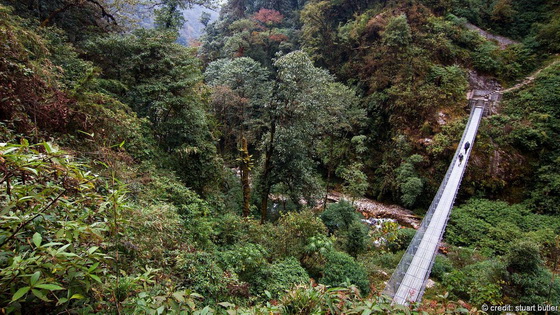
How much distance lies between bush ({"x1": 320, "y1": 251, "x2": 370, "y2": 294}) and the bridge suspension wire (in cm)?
66

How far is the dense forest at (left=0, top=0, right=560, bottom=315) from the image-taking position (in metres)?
1.17

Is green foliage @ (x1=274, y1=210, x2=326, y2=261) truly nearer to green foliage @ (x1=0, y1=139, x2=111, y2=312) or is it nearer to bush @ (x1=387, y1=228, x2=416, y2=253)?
Answer: bush @ (x1=387, y1=228, x2=416, y2=253)

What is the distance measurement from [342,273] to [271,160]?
4431mm

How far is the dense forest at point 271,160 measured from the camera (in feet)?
3.84

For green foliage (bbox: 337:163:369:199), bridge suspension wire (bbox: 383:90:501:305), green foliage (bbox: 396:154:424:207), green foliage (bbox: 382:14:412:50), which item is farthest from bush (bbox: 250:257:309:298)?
green foliage (bbox: 382:14:412:50)

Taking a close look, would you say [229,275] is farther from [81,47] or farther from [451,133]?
[451,133]

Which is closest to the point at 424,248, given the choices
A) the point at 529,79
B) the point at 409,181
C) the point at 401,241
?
the point at 401,241

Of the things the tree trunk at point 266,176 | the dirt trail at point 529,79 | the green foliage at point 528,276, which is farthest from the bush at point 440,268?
the dirt trail at point 529,79

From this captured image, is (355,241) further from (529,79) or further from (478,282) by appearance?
(529,79)

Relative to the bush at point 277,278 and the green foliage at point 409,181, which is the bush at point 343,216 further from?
the green foliage at point 409,181

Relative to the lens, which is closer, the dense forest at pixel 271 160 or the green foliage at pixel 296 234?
the dense forest at pixel 271 160

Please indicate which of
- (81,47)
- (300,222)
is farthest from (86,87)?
(300,222)

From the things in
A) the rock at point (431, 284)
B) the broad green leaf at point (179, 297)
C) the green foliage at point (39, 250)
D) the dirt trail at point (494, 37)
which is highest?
the dirt trail at point (494, 37)

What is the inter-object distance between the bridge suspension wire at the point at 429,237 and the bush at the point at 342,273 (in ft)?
2.17
